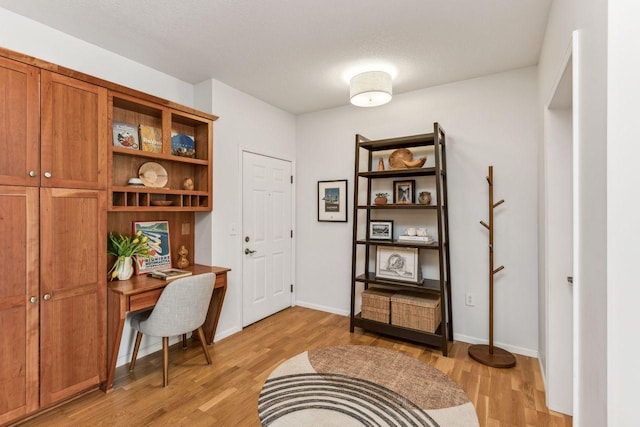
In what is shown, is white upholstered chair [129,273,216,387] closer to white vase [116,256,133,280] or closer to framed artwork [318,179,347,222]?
white vase [116,256,133,280]

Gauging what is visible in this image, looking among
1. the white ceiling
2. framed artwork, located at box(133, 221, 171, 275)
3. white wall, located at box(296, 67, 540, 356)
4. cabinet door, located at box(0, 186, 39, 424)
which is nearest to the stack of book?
white wall, located at box(296, 67, 540, 356)

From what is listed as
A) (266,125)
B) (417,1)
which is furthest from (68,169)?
(417,1)

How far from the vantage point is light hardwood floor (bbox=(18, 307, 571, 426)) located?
198 centimetres

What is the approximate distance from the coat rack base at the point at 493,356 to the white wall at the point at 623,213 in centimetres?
197

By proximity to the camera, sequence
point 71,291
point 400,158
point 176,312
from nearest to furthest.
→ point 71,291
point 176,312
point 400,158

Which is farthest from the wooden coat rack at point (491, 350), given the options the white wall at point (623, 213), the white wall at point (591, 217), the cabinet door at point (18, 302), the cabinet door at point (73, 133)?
the cabinet door at point (18, 302)

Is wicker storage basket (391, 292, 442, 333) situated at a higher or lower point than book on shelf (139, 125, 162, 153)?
lower

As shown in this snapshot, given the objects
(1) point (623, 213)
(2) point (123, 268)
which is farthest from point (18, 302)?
(1) point (623, 213)

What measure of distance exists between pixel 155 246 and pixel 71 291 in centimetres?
83

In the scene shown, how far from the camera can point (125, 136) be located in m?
2.66

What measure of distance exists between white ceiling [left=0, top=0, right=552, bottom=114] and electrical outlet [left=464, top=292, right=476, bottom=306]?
2.22 metres

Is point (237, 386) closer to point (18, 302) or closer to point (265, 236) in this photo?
point (18, 302)

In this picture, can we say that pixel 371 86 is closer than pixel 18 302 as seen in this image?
No

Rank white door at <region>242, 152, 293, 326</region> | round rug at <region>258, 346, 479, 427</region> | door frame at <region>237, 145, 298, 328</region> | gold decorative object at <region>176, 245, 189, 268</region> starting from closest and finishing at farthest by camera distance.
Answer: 1. round rug at <region>258, 346, 479, 427</region>
2. gold decorative object at <region>176, 245, 189, 268</region>
3. door frame at <region>237, 145, 298, 328</region>
4. white door at <region>242, 152, 293, 326</region>
